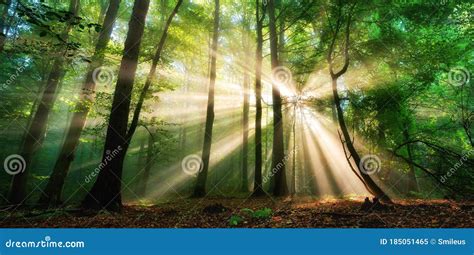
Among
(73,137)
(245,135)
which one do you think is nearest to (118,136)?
(73,137)

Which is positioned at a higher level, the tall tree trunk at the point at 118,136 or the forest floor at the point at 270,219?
the tall tree trunk at the point at 118,136

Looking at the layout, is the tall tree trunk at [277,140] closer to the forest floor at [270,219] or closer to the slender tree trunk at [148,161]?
the forest floor at [270,219]

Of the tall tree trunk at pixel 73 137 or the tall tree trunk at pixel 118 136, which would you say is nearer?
the tall tree trunk at pixel 118 136

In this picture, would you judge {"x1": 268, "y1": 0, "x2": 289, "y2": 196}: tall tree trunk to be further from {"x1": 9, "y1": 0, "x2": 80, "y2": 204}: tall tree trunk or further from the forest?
{"x1": 9, "y1": 0, "x2": 80, "y2": 204}: tall tree trunk

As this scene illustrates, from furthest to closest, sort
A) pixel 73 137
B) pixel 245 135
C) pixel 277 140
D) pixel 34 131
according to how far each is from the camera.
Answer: pixel 245 135 → pixel 277 140 → pixel 34 131 → pixel 73 137

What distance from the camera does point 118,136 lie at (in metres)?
9.52

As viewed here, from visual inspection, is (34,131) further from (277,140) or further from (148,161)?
(277,140)

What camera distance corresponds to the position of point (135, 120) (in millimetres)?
11453

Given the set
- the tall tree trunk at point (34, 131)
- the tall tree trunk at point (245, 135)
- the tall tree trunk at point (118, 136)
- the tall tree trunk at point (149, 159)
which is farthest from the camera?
the tall tree trunk at point (245, 135)

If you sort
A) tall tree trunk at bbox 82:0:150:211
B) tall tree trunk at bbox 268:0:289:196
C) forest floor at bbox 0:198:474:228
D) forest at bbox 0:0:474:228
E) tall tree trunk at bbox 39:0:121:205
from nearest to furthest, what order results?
1. forest floor at bbox 0:198:474:228
2. forest at bbox 0:0:474:228
3. tall tree trunk at bbox 82:0:150:211
4. tall tree trunk at bbox 39:0:121:205
5. tall tree trunk at bbox 268:0:289:196

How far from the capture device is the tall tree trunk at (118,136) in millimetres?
9039

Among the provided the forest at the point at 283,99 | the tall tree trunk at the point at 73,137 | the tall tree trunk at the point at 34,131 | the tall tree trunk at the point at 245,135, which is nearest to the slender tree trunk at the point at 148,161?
the forest at the point at 283,99

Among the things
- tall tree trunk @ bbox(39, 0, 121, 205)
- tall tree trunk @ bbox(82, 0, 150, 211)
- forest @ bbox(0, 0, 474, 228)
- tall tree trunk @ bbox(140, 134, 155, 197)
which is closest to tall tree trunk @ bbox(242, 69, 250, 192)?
forest @ bbox(0, 0, 474, 228)

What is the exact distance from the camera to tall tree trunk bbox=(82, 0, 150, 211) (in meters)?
9.04
